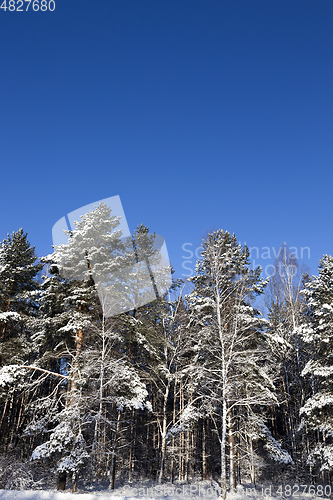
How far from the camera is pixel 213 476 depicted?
82.6 ft

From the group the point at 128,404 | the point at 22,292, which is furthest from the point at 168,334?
the point at 22,292

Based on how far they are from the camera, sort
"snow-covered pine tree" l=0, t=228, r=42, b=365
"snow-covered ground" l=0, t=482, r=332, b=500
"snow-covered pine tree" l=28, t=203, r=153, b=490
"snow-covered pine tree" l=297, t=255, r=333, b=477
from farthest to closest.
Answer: "snow-covered pine tree" l=0, t=228, r=42, b=365, "snow-covered pine tree" l=297, t=255, r=333, b=477, "snow-covered ground" l=0, t=482, r=332, b=500, "snow-covered pine tree" l=28, t=203, r=153, b=490

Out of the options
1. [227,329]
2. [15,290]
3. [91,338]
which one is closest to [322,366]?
[227,329]

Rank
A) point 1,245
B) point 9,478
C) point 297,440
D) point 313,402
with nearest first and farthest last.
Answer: point 9,478 < point 313,402 < point 1,245 < point 297,440

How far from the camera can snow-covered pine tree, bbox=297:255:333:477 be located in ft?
54.3

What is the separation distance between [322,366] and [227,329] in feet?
17.2

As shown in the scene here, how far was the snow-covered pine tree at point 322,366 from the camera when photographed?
54.3 feet

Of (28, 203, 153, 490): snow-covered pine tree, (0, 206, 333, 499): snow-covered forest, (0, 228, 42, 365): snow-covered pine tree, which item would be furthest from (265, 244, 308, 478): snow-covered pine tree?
(0, 228, 42, 365): snow-covered pine tree

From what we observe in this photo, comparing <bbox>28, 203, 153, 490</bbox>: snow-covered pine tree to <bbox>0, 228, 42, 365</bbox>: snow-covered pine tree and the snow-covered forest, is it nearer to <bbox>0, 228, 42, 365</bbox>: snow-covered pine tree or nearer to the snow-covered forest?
the snow-covered forest

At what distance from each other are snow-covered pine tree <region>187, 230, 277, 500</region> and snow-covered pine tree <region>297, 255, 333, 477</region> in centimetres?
226

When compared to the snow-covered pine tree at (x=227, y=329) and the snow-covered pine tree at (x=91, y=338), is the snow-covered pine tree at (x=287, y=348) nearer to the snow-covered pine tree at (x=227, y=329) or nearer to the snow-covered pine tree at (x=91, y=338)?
the snow-covered pine tree at (x=227, y=329)

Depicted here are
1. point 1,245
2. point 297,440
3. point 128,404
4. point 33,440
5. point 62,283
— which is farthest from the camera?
point 33,440

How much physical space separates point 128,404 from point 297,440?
49.2ft

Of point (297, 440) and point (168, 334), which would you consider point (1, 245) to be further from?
point (297, 440)
